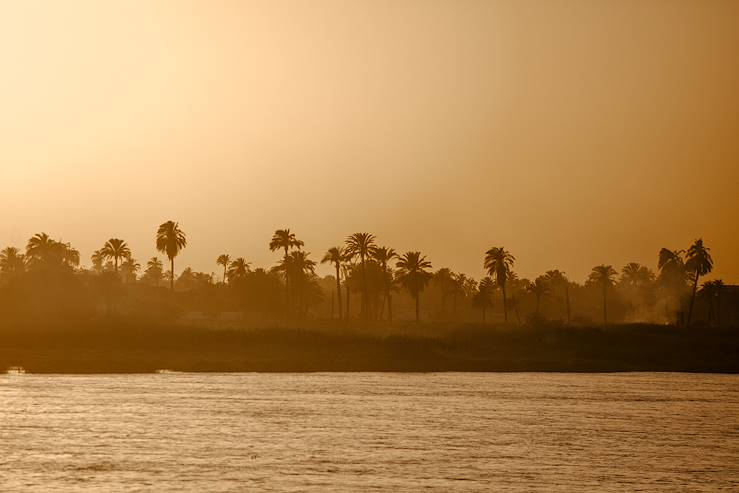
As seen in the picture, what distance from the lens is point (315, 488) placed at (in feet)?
123

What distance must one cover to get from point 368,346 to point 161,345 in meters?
25.8

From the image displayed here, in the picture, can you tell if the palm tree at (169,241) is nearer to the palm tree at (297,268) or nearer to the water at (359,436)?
the palm tree at (297,268)

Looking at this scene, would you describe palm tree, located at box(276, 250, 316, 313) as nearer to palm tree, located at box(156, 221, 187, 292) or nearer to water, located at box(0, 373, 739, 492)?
palm tree, located at box(156, 221, 187, 292)

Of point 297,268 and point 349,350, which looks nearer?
point 349,350

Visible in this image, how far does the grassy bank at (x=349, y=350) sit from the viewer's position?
11244 centimetres

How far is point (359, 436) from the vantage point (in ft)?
176

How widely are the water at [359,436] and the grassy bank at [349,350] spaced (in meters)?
21.9

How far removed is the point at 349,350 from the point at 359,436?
228 ft

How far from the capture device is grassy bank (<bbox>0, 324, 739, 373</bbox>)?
369ft

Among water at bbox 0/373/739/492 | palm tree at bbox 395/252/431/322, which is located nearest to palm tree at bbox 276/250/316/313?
palm tree at bbox 395/252/431/322

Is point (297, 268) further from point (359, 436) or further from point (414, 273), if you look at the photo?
point (359, 436)

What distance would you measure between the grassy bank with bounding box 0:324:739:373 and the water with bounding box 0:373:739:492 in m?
21.9

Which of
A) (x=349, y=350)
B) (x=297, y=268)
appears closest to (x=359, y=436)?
(x=349, y=350)

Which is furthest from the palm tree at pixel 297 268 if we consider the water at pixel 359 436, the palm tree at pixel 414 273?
the water at pixel 359 436
